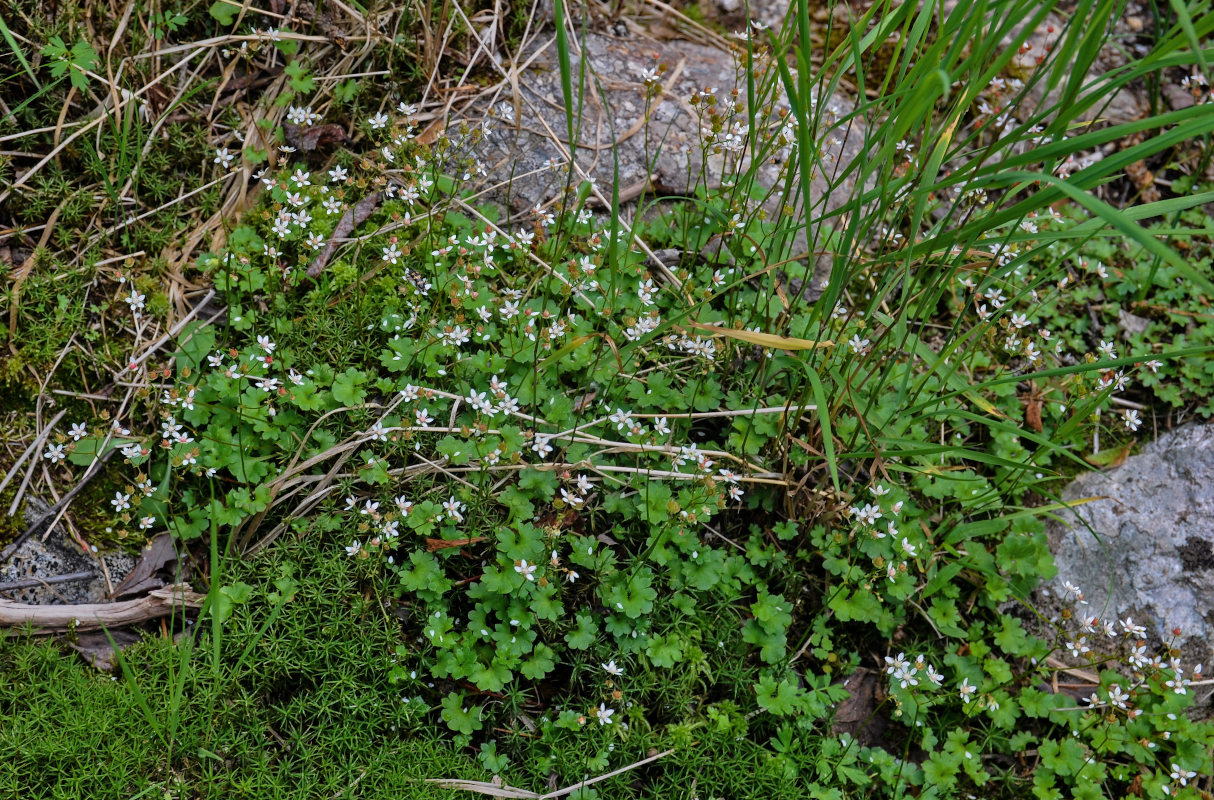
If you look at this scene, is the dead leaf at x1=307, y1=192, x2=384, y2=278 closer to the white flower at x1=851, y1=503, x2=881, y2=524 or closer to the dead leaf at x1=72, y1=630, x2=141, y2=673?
the dead leaf at x1=72, y1=630, x2=141, y2=673

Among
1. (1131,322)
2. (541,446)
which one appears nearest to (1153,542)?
(1131,322)

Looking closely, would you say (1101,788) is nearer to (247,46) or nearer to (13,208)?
(247,46)

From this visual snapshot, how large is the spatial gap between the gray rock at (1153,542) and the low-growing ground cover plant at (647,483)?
14 cm

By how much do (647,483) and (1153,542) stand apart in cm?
233

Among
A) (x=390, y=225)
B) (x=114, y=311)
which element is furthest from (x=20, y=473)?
(x=390, y=225)

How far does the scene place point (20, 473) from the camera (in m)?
3.13

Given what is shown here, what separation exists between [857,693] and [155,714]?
2504 millimetres

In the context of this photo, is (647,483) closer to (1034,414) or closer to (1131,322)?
(1034,414)

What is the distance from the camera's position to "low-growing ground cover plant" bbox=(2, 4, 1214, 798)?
9.48ft

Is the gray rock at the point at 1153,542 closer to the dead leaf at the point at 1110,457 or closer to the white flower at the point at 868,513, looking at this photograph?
the dead leaf at the point at 1110,457

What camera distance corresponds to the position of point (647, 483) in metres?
2.93

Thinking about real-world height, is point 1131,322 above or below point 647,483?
above

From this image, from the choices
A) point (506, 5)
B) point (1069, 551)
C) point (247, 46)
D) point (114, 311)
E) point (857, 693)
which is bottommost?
point (857, 693)

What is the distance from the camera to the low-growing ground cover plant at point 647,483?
9.48ft
